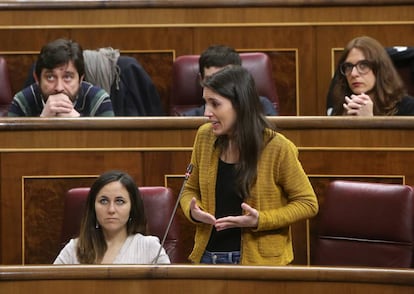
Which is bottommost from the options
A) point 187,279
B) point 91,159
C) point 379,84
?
point 187,279

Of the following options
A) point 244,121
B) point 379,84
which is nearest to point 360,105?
point 379,84

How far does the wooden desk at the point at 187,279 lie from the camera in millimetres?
1052

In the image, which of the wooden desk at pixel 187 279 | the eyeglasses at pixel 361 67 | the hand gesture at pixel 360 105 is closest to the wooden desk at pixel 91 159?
the hand gesture at pixel 360 105

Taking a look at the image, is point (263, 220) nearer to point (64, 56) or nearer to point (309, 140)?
point (309, 140)

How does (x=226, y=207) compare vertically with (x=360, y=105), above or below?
below

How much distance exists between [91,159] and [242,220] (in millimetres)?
345

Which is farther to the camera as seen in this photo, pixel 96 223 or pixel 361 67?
pixel 361 67

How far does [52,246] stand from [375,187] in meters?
0.46

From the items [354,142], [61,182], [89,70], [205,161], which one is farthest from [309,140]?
[89,70]

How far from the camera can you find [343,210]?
55.4 inches

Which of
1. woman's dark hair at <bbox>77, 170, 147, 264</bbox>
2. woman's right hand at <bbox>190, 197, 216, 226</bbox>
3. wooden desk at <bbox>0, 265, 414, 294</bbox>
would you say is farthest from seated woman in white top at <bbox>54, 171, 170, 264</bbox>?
wooden desk at <bbox>0, 265, 414, 294</bbox>

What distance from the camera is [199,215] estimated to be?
125 centimetres

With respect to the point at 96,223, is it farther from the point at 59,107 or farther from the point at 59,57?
the point at 59,57

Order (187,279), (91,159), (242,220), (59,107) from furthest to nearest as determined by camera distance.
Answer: (59,107), (91,159), (242,220), (187,279)
